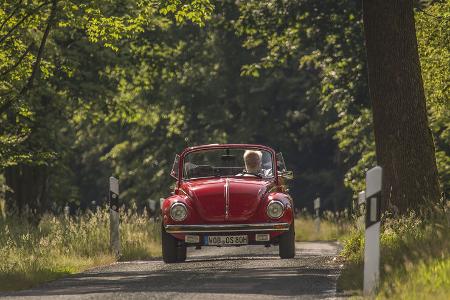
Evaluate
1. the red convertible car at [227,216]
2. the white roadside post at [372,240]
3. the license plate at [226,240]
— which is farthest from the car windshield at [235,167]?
the white roadside post at [372,240]

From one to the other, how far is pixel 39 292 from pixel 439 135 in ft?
72.2

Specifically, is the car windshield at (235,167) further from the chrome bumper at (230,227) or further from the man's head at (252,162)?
the chrome bumper at (230,227)

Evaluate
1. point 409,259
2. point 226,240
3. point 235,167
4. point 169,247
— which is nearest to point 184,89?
point 235,167

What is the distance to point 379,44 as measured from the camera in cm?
1675

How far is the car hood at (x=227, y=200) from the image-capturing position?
55.5 ft

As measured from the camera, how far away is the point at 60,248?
19891mm

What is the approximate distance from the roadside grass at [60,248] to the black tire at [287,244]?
2.88 meters

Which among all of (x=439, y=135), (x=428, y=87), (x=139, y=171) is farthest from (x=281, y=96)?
(x=428, y=87)

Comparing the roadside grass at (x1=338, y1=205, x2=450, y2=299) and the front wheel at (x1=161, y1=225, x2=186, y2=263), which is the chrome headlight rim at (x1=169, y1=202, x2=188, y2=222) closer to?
the front wheel at (x1=161, y1=225, x2=186, y2=263)

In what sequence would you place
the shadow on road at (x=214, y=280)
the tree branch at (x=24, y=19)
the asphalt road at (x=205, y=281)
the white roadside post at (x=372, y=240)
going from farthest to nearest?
1. the tree branch at (x=24, y=19)
2. the shadow on road at (x=214, y=280)
3. the asphalt road at (x=205, y=281)
4. the white roadside post at (x=372, y=240)

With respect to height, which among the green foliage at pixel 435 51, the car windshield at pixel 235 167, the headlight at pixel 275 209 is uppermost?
the green foliage at pixel 435 51

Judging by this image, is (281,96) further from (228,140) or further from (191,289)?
(191,289)

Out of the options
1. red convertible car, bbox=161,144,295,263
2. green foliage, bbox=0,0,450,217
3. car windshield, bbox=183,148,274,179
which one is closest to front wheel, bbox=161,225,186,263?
red convertible car, bbox=161,144,295,263

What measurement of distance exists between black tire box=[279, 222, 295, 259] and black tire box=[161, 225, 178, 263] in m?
1.49
